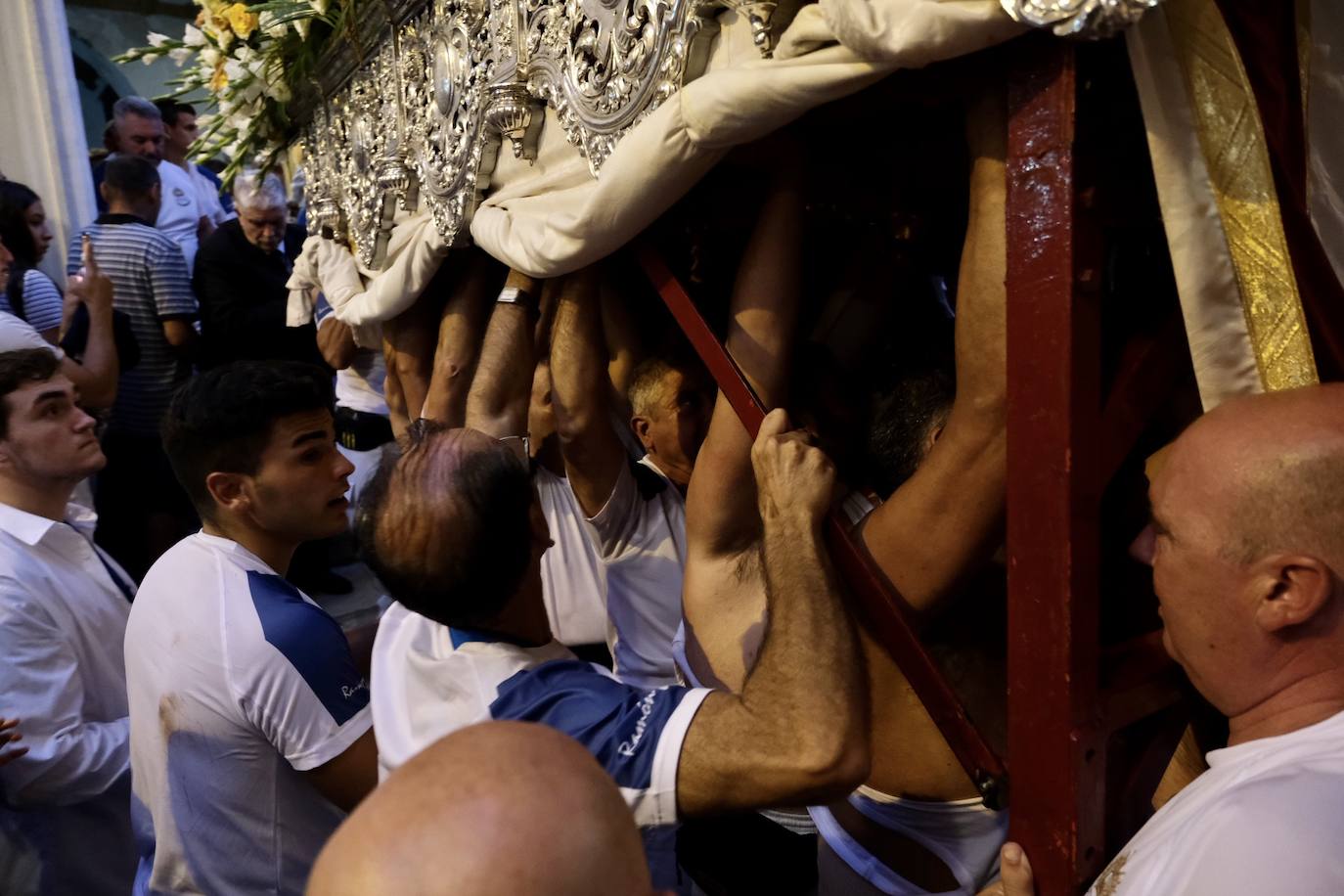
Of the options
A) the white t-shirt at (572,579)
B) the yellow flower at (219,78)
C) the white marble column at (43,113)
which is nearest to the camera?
the white t-shirt at (572,579)

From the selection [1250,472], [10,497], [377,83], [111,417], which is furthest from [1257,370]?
[111,417]

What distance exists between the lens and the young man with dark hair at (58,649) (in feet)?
6.56

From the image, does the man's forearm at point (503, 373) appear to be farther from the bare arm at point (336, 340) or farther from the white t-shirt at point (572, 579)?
the bare arm at point (336, 340)

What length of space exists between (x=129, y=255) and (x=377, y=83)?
2148 millimetres

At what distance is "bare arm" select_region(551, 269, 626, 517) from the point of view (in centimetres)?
228

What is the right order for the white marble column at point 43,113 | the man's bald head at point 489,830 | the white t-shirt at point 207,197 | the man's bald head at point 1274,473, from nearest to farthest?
1. the man's bald head at point 489,830
2. the man's bald head at point 1274,473
3. the white marble column at point 43,113
4. the white t-shirt at point 207,197

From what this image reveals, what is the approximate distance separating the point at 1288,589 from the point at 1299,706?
13cm

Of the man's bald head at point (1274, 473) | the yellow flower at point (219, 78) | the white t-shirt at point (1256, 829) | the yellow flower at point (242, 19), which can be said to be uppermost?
the yellow flower at point (242, 19)

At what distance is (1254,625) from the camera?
1.02 meters

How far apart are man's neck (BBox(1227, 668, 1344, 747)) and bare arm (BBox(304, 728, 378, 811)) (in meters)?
1.32

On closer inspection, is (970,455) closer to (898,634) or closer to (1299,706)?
(898,634)

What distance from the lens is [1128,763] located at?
4.93ft

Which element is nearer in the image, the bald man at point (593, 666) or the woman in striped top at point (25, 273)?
the bald man at point (593, 666)

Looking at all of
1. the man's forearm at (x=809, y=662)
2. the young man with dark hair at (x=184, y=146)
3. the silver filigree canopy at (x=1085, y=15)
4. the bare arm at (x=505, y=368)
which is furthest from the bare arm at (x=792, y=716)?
the young man with dark hair at (x=184, y=146)
